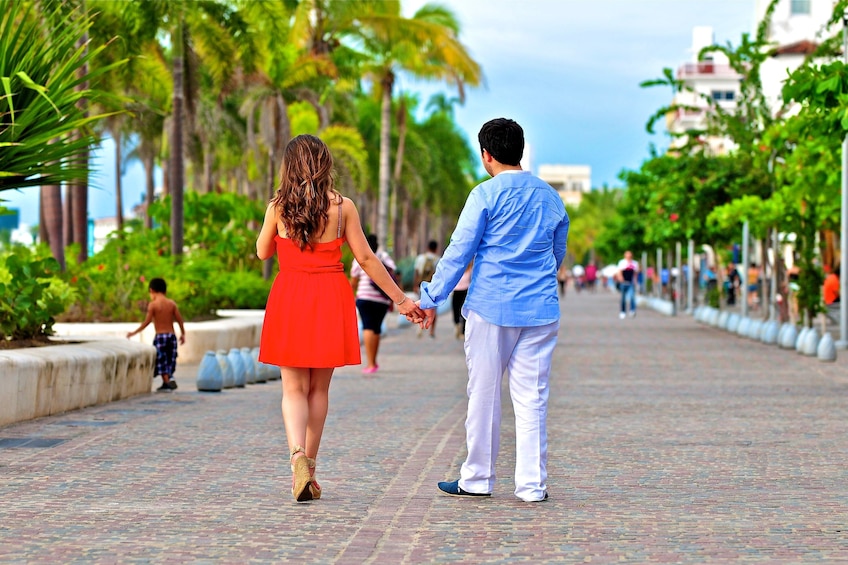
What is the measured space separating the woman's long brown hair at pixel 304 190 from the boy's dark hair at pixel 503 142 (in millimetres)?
863

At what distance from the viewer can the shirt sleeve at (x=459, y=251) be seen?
800 cm

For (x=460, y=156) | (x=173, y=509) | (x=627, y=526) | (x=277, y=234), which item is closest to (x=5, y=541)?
(x=173, y=509)

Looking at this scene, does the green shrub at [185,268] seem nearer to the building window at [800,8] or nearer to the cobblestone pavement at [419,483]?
the cobblestone pavement at [419,483]

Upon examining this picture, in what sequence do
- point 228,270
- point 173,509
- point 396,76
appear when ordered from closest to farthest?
point 173,509, point 228,270, point 396,76

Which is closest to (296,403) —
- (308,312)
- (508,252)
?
(308,312)

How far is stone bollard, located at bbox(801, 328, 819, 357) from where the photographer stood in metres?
24.1

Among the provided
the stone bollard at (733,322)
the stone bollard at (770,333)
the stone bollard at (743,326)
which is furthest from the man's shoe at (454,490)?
the stone bollard at (733,322)

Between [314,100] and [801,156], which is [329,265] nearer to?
[801,156]

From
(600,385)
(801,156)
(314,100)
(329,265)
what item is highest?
(314,100)

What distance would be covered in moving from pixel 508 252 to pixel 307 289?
1048 mm

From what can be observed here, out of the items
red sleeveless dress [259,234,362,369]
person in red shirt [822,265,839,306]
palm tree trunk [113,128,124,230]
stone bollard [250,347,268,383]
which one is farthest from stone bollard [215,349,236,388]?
palm tree trunk [113,128,124,230]

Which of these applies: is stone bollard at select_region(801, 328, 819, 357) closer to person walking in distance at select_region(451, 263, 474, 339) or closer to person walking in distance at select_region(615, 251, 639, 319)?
person walking in distance at select_region(451, 263, 474, 339)

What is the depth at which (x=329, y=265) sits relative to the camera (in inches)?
318

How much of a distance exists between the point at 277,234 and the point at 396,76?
39849 millimetres
